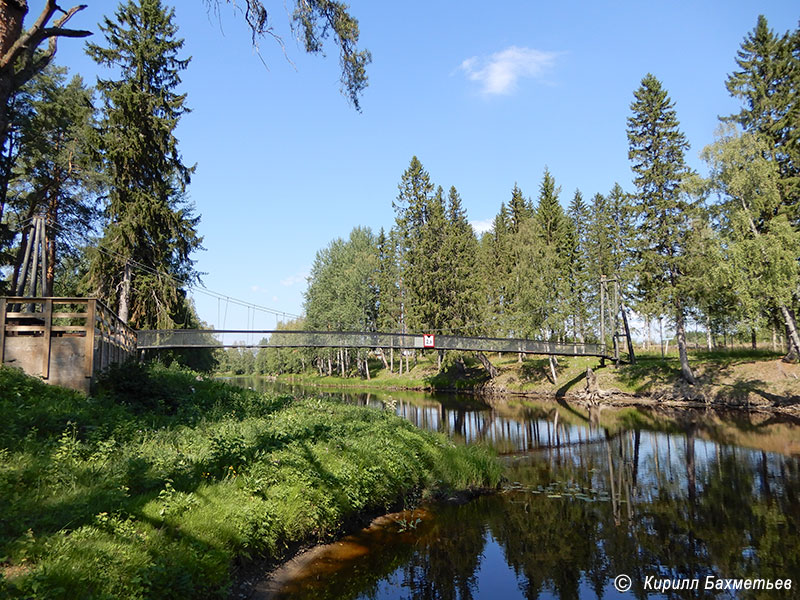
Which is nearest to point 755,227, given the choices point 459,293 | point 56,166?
point 459,293

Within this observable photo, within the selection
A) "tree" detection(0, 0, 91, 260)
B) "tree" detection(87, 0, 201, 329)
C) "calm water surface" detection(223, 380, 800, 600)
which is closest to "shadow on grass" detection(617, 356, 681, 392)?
"calm water surface" detection(223, 380, 800, 600)

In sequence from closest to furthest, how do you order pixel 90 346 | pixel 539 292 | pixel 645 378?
1. pixel 90 346
2. pixel 645 378
3. pixel 539 292

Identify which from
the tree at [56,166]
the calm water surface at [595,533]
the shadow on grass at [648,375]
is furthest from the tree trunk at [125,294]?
the shadow on grass at [648,375]

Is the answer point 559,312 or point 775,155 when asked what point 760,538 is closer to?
point 775,155

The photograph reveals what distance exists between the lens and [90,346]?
9.30 m

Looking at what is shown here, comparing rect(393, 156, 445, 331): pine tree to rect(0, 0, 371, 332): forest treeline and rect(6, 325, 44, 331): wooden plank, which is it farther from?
rect(6, 325, 44, 331): wooden plank

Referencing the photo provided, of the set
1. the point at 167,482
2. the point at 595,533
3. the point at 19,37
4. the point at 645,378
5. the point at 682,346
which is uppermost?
the point at 19,37

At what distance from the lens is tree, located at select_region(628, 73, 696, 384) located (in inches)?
1047

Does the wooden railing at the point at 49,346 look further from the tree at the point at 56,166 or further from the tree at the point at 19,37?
the tree at the point at 56,166

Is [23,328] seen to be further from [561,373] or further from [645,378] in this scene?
[561,373]

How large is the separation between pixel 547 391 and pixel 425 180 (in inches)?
869

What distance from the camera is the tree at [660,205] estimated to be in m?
26.6

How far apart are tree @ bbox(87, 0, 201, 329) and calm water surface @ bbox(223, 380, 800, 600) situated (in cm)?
1567

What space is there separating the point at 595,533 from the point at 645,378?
2285 cm
